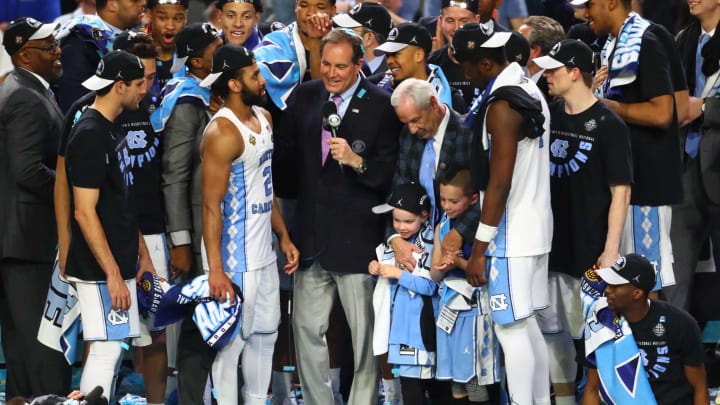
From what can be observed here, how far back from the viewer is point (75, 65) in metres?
7.69

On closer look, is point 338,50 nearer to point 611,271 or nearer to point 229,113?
point 229,113

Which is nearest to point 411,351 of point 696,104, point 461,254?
point 461,254

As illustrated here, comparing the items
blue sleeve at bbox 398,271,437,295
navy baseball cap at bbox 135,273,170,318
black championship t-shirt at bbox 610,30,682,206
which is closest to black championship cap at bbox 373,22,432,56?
black championship t-shirt at bbox 610,30,682,206

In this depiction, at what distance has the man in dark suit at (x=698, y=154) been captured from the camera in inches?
305

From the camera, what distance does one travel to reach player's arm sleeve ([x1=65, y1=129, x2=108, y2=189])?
6.22 meters

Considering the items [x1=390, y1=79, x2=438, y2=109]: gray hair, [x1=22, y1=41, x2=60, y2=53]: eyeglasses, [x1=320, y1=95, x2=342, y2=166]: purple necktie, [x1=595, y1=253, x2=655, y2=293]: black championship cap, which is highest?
[x1=22, y1=41, x2=60, y2=53]: eyeglasses

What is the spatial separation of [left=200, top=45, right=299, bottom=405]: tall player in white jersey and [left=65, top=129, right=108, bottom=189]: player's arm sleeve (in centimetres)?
51

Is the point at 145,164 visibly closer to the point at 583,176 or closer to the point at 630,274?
the point at 583,176

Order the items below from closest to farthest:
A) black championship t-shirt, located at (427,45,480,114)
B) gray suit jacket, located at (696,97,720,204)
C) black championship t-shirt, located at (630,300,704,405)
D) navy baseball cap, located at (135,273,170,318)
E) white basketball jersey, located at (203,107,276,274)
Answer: black championship t-shirt, located at (630,300,704,405), white basketball jersey, located at (203,107,276,274), navy baseball cap, located at (135,273,170,318), black championship t-shirt, located at (427,45,480,114), gray suit jacket, located at (696,97,720,204)

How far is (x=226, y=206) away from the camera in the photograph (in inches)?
260

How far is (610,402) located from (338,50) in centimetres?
221

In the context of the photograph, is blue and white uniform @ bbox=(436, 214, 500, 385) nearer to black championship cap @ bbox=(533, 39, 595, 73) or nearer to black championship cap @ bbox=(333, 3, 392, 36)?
black championship cap @ bbox=(533, 39, 595, 73)

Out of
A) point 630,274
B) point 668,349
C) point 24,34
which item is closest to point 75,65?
point 24,34

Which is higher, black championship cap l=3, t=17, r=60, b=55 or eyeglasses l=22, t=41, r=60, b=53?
black championship cap l=3, t=17, r=60, b=55
